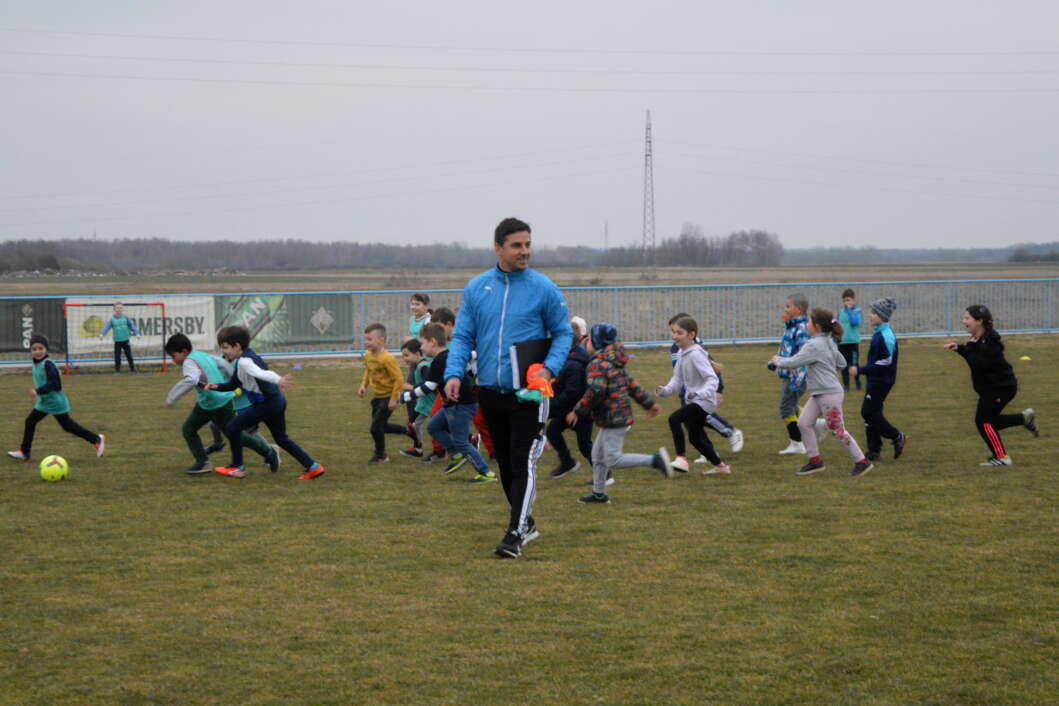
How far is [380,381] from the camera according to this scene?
12.4 m

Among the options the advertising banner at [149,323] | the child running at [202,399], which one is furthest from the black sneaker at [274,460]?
the advertising banner at [149,323]

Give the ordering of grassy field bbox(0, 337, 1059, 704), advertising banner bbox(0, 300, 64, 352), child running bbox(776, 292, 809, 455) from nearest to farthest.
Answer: grassy field bbox(0, 337, 1059, 704) < child running bbox(776, 292, 809, 455) < advertising banner bbox(0, 300, 64, 352)

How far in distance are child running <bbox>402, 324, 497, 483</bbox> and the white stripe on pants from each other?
10.4ft

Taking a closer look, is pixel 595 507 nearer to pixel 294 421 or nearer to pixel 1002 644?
pixel 1002 644

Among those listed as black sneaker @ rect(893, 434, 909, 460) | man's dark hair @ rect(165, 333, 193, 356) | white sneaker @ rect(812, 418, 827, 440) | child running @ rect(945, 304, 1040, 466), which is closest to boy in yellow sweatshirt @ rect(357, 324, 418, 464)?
man's dark hair @ rect(165, 333, 193, 356)

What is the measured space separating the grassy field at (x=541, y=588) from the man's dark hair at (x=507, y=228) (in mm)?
2194

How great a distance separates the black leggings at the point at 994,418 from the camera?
11.2m

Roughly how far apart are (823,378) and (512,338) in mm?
4669

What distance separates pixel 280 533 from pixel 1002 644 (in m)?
5.31

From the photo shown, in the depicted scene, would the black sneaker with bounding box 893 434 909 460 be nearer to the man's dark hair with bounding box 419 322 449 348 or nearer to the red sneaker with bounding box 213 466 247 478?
the man's dark hair with bounding box 419 322 449 348

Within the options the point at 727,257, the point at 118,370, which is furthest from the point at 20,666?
the point at 727,257

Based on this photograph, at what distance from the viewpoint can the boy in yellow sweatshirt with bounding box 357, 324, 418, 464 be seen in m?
12.2

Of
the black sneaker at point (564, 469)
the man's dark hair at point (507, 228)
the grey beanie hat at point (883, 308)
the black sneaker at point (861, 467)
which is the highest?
the man's dark hair at point (507, 228)

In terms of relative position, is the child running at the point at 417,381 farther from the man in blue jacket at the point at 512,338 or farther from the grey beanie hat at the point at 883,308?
the grey beanie hat at the point at 883,308
